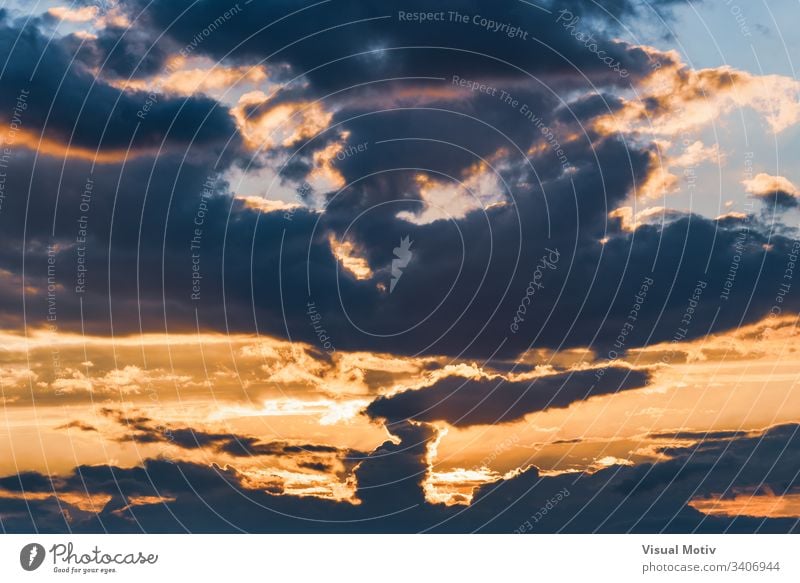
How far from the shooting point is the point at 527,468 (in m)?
56.4

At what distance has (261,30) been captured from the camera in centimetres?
5872

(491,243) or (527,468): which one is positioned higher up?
(491,243)
